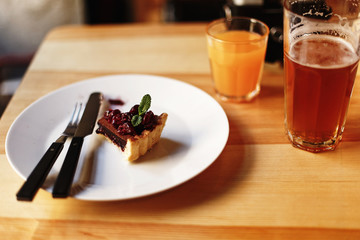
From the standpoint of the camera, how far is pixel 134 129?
3.00 ft

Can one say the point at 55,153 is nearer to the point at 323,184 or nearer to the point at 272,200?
the point at 272,200

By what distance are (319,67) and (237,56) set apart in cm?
29

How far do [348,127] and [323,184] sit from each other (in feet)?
0.84

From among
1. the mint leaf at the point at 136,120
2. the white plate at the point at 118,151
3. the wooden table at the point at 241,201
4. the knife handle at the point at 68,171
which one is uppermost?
the mint leaf at the point at 136,120

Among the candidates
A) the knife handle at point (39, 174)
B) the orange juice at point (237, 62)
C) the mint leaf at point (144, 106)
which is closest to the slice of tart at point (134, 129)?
the mint leaf at point (144, 106)

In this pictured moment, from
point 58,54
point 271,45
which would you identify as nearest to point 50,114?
point 58,54

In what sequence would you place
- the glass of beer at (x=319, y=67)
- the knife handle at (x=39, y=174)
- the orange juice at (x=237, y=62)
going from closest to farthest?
1. the knife handle at (x=39, y=174)
2. the glass of beer at (x=319, y=67)
3. the orange juice at (x=237, y=62)

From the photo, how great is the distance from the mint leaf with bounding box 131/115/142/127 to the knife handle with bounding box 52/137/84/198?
0.43 ft

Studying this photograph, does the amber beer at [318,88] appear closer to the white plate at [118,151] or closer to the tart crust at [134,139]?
the white plate at [118,151]

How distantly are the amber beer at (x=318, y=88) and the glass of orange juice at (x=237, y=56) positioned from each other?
0.57 feet

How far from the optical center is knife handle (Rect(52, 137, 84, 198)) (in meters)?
0.75

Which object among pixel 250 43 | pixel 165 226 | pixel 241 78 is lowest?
pixel 165 226

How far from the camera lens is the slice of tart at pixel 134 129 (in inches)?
34.7

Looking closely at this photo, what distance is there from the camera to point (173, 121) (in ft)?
3.39
